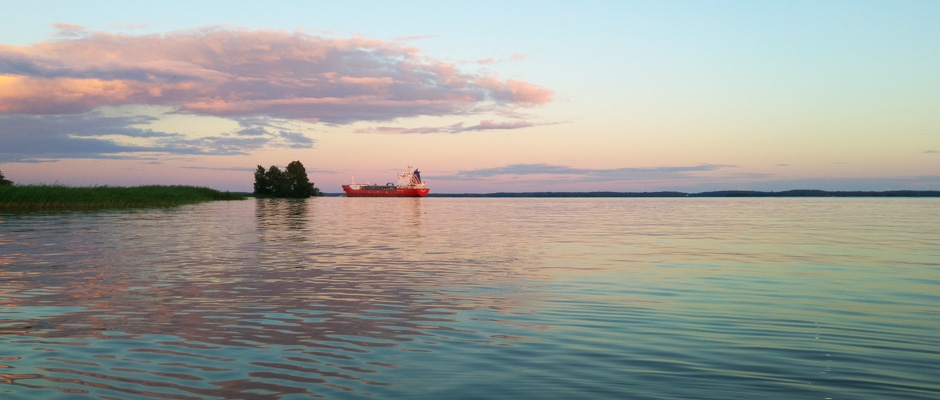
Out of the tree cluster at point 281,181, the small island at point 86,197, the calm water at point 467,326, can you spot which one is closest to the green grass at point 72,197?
the small island at point 86,197

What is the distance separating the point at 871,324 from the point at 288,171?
16665cm

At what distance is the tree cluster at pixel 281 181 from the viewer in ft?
541

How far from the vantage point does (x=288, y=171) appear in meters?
167

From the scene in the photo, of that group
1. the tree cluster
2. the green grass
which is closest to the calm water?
the green grass

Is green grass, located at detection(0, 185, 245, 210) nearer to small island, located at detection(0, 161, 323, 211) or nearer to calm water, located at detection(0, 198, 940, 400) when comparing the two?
small island, located at detection(0, 161, 323, 211)

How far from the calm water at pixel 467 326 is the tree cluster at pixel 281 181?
148293 mm

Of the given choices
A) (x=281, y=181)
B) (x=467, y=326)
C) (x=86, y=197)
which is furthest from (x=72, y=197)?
(x=281, y=181)

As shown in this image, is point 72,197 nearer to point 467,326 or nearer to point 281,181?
point 467,326

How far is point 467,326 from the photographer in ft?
32.6

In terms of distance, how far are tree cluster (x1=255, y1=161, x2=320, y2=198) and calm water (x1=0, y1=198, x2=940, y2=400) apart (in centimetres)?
14829

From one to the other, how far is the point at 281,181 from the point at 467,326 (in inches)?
6419

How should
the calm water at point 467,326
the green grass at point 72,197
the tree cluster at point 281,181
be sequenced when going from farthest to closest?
1. the tree cluster at point 281,181
2. the green grass at point 72,197
3. the calm water at point 467,326

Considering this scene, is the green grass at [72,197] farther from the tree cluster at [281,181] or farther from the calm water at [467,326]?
the tree cluster at [281,181]

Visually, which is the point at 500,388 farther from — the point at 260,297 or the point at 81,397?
the point at 260,297
